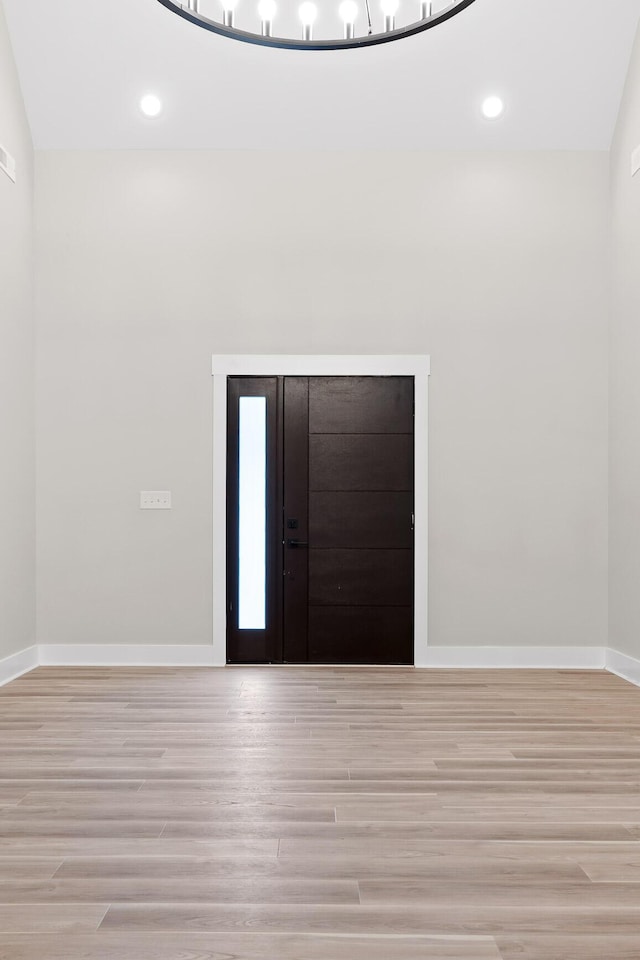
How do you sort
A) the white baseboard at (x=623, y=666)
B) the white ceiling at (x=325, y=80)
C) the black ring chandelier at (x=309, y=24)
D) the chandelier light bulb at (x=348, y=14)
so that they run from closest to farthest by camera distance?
the black ring chandelier at (x=309, y=24)
the chandelier light bulb at (x=348, y=14)
the white ceiling at (x=325, y=80)
the white baseboard at (x=623, y=666)

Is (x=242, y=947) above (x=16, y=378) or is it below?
below

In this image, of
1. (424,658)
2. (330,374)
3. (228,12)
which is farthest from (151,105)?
(424,658)

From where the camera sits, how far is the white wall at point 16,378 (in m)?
5.41

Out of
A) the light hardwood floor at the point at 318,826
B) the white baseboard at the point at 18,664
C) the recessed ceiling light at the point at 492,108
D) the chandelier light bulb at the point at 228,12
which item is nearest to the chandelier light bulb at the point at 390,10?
the chandelier light bulb at the point at 228,12

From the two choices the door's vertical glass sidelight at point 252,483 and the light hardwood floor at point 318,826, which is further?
the door's vertical glass sidelight at point 252,483

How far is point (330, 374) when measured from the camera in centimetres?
601

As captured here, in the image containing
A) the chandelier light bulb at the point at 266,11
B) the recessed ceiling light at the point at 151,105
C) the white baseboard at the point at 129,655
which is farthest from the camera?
the white baseboard at the point at 129,655

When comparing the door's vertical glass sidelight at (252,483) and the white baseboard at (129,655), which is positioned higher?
the door's vertical glass sidelight at (252,483)

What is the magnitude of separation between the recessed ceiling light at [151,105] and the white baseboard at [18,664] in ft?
12.9

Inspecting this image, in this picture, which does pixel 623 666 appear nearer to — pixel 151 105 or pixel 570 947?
pixel 570 947

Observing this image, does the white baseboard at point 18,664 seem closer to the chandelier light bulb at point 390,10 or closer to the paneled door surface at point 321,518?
the paneled door surface at point 321,518

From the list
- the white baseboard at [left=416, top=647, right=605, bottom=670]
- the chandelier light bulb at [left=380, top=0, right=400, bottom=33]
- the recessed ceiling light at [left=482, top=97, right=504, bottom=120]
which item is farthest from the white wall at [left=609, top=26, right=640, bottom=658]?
the chandelier light bulb at [left=380, top=0, right=400, bottom=33]

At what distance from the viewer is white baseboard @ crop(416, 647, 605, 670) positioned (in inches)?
235

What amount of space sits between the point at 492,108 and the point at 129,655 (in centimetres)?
473
